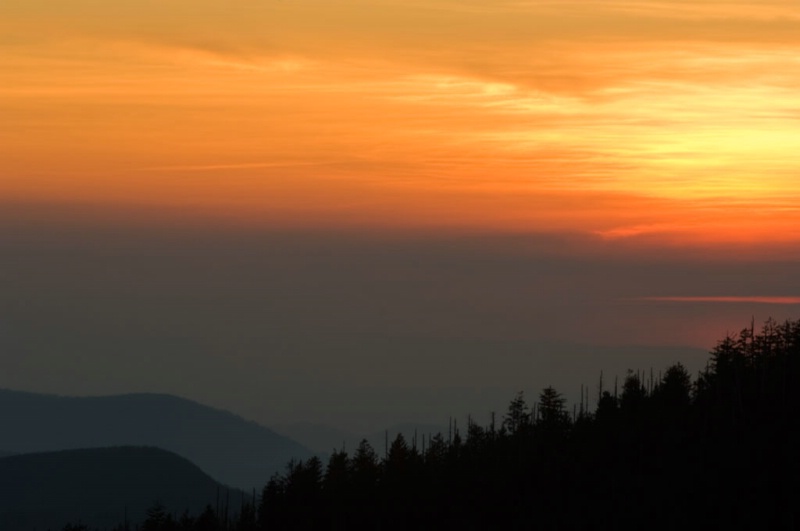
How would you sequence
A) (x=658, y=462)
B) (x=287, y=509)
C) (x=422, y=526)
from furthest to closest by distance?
(x=287, y=509)
(x=422, y=526)
(x=658, y=462)

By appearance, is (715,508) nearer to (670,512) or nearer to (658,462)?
(670,512)

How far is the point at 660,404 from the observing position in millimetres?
197000

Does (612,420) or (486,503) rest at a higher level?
(612,420)

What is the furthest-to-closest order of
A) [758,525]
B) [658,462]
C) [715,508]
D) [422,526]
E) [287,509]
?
[287,509]
[422,526]
[658,462]
[715,508]
[758,525]

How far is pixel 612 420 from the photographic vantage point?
7726 inches

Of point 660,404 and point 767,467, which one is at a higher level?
point 660,404

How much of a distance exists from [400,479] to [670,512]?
2317 inches

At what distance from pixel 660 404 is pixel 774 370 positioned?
17185 millimetres

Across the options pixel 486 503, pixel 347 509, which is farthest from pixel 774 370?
pixel 347 509

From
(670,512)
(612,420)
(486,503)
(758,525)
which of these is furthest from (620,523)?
(612,420)

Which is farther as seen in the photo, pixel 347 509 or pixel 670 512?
pixel 347 509

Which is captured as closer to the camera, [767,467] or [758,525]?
[758,525]

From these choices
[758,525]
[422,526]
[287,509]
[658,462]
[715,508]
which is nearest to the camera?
[758,525]

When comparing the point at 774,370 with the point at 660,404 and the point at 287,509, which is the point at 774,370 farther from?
the point at 287,509
